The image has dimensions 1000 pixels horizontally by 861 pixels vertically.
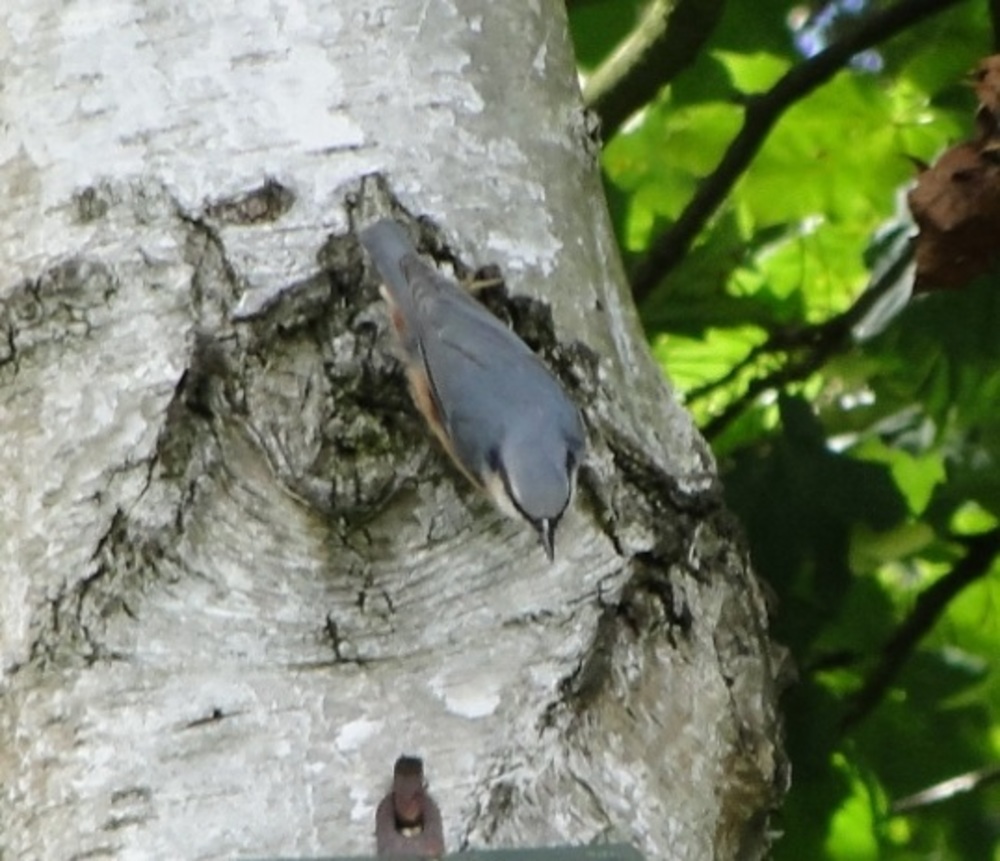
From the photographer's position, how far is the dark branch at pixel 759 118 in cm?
288

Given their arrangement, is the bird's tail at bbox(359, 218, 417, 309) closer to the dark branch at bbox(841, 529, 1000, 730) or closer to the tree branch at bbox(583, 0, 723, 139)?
the tree branch at bbox(583, 0, 723, 139)

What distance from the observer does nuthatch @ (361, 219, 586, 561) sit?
1.49m

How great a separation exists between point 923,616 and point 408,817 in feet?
5.80

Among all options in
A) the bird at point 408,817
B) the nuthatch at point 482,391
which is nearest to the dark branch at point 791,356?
the nuthatch at point 482,391

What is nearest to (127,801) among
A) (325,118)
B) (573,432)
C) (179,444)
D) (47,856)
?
(47,856)

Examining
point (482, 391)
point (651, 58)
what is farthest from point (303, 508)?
point (651, 58)

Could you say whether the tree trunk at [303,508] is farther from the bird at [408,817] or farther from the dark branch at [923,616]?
the dark branch at [923,616]

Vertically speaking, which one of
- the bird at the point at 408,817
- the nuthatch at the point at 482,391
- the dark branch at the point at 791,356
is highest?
the dark branch at the point at 791,356

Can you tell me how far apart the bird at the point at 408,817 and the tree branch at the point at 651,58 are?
1543 millimetres

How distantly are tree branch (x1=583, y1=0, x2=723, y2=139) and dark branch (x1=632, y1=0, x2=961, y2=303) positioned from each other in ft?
0.49

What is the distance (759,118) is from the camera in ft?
9.44

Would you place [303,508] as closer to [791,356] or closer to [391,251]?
[391,251]

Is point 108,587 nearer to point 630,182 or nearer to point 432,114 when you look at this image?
point 432,114

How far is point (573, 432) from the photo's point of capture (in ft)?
5.09
